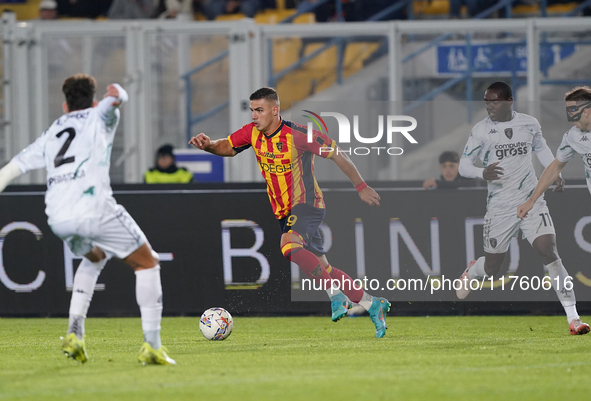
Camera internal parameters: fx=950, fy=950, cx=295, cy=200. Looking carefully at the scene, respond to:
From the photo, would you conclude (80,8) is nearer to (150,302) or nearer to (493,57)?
(493,57)

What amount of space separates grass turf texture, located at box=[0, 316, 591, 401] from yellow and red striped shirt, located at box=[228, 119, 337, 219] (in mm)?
1292

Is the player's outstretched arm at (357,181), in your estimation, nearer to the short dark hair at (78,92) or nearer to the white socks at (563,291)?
the white socks at (563,291)

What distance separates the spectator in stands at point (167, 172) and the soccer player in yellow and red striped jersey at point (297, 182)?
3.30 m

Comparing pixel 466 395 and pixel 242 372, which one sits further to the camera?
pixel 242 372

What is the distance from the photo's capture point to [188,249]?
11.1 m

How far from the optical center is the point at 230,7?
1527 cm

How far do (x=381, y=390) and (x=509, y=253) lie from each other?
18.1ft

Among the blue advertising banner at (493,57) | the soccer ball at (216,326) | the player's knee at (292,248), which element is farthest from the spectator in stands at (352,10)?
the soccer ball at (216,326)

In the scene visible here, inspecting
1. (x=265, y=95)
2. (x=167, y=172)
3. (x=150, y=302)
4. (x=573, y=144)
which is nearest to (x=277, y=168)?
(x=265, y=95)

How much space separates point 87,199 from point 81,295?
29.2 inches

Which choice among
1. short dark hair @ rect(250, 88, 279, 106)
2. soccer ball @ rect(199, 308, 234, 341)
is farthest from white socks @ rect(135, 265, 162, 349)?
short dark hair @ rect(250, 88, 279, 106)

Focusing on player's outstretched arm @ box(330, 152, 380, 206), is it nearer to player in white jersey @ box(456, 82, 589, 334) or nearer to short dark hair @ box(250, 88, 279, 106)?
Result: short dark hair @ box(250, 88, 279, 106)

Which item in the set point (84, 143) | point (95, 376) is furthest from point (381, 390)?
point (84, 143)

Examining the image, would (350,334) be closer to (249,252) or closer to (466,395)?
(249,252)
